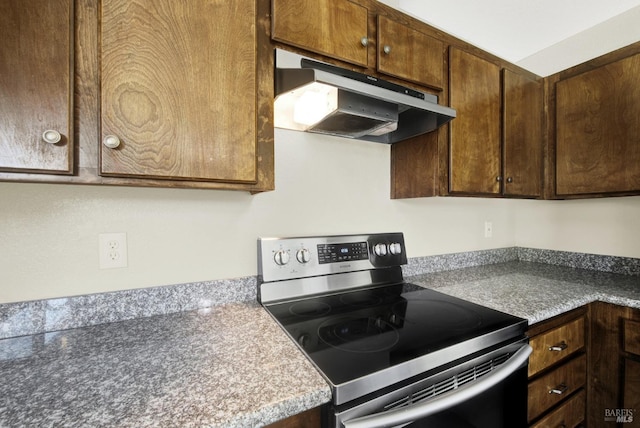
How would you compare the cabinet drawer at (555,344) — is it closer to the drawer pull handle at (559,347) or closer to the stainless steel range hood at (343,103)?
the drawer pull handle at (559,347)

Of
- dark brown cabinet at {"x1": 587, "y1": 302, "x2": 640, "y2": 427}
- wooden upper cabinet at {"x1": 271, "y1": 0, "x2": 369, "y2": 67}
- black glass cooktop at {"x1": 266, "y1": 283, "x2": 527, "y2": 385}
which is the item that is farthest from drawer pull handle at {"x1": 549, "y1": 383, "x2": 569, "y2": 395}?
wooden upper cabinet at {"x1": 271, "y1": 0, "x2": 369, "y2": 67}

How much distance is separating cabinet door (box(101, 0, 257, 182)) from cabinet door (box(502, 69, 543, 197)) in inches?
54.6

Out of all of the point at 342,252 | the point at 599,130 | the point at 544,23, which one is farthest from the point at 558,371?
the point at 544,23

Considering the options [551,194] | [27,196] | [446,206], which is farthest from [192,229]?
[551,194]

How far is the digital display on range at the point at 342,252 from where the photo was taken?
4.03 feet

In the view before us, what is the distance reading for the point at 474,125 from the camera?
138 centimetres

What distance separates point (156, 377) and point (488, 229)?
207 centimetres

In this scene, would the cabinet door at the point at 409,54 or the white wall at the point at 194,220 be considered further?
the cabinet door at the point at 409,54

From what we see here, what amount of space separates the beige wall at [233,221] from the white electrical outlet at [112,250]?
17mm

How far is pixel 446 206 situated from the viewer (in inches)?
68.6

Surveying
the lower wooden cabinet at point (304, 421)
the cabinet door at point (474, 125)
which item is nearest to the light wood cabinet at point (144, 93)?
the lower wooden cabinet at point (304, 421)

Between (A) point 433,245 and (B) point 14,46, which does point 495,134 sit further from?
(B) point 14,46

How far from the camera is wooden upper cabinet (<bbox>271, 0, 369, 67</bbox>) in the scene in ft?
3.02

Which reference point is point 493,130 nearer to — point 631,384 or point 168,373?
point 631,384
